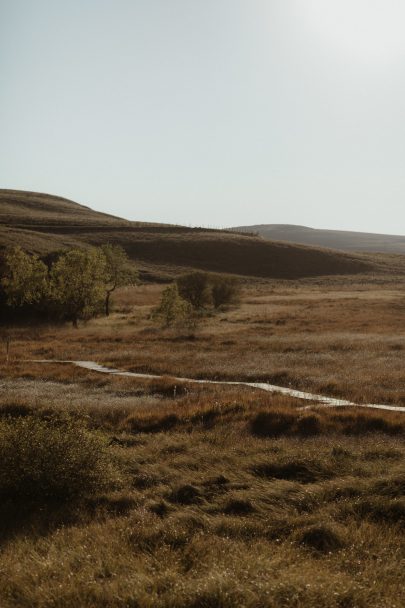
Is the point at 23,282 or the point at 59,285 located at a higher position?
the point at 23,282

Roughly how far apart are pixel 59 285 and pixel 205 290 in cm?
1852

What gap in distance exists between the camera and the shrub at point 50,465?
35.5 ft

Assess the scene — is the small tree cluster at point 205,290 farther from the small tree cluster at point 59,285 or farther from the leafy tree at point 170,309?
the leafy tree at point 170,309

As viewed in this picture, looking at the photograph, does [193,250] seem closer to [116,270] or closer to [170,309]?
[116,270]

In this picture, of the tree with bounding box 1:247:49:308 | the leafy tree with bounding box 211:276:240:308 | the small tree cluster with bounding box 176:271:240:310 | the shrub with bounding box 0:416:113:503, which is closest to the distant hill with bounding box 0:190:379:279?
the leafy tree with bounding box 211:276:240:308

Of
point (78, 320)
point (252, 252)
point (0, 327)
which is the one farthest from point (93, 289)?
point (252, 252)

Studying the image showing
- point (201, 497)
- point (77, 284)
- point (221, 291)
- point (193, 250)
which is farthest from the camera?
point (193, 250)

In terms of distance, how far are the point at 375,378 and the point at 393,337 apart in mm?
17836

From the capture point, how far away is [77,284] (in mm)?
57719

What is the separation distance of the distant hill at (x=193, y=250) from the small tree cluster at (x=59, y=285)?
54779mm

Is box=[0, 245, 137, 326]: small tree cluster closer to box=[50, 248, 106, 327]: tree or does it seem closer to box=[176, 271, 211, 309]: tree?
box=[50, 248, 106, 327]: tree

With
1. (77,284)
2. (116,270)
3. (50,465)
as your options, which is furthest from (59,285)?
(50,465)

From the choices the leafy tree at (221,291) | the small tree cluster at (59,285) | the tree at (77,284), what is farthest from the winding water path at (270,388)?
the leafy tree at (221,291)

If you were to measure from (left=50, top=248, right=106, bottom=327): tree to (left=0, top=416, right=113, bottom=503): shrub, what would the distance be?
150 ft
